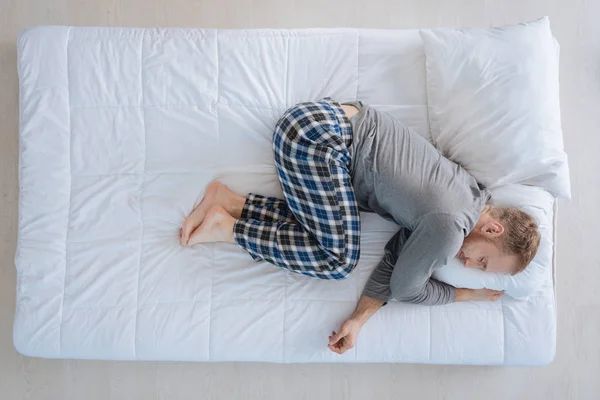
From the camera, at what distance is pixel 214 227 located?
4.45 feet

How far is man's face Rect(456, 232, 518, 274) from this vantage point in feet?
4.02

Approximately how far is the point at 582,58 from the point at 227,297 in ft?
4.70

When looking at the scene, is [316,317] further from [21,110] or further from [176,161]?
[21,110]

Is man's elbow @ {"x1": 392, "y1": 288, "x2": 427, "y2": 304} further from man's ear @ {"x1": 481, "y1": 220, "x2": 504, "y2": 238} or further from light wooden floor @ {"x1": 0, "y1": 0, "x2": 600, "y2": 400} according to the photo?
light wooden floor @ {"x1": 0, "y1": 0, "x2": 600, "y2": 400}

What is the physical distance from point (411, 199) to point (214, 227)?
0.54m

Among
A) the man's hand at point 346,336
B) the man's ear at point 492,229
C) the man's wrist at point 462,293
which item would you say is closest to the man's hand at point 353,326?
the man's hand at point 346,336

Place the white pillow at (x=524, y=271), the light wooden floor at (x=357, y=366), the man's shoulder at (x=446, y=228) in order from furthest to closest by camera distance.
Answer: the light wooden floor at (x=357, y=366) → the white pillow at (x=524, y=271) → the man's shoulder at (x=446, y=228)

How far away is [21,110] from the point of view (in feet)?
4.57

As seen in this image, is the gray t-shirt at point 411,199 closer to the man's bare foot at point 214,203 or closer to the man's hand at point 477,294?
the man's hand at point 477,294

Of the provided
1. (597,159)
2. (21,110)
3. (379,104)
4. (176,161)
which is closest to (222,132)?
(176,161)

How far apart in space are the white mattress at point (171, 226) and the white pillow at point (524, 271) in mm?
25

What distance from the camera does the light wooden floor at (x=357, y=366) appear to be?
5.13ft

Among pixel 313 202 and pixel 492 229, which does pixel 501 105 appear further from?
pixel 313 202

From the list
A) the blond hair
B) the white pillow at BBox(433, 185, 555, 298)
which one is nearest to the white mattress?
the white pillow at BBox(433, 185, 555, 298)
